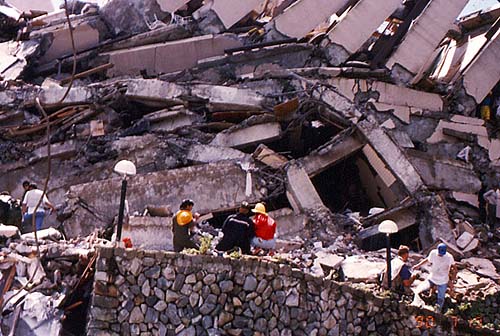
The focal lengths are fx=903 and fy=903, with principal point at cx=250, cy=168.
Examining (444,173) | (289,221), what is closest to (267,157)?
(289,221)

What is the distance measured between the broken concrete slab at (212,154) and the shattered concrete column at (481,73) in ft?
19.8

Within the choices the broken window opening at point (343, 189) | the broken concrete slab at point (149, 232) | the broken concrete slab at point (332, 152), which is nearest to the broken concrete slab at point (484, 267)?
the broken concrete slab at point (332, 152)

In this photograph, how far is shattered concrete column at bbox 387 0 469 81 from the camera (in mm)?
19047

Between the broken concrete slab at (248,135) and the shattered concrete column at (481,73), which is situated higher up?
the shattered concrete column at (481,73)

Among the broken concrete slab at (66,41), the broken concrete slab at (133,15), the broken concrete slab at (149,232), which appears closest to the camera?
the broken concrete slab at (149,232)

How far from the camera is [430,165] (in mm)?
17766

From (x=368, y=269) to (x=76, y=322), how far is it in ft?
14.7

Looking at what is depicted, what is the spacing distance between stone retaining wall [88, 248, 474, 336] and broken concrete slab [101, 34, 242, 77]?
30.2 ft

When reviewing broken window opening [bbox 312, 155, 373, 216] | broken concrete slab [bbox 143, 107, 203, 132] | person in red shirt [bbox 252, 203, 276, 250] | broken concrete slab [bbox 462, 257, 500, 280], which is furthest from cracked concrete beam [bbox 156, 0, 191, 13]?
person in red shirt [bbox 252, 203, 276, 250]

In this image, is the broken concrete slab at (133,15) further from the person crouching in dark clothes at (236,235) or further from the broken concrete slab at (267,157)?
the person crouching in dark clothes at (236,235)

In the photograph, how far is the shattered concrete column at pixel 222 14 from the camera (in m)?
19.5

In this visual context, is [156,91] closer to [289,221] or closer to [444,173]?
[289,221]

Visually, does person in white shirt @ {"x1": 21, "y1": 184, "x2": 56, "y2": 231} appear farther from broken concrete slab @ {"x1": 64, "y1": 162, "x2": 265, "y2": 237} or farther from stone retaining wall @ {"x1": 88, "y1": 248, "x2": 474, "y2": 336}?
stone retaining wall @ {"x1": 88, "y1": 248, "x2": 474, "y2": 336}

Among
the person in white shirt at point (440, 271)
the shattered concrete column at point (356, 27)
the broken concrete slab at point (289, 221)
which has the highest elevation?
the shattered concrete column at point (356, 27)
